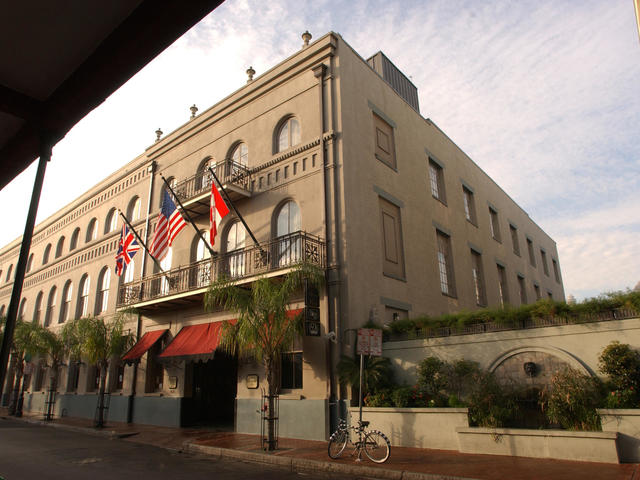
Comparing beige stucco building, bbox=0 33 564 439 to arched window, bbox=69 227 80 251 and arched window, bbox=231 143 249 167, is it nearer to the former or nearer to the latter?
arched window, bbox=231 143 249 167

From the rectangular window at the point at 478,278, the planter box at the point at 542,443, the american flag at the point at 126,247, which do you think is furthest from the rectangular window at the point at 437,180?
the american flag at the point at 126,247

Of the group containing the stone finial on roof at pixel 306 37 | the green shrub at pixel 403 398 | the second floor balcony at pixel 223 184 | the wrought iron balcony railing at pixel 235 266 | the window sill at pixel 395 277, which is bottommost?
the green shrub at pixel 403 398

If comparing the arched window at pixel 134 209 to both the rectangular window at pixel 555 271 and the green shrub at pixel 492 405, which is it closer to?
the green shrub at pixel 492 405

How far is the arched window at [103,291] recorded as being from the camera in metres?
25.1

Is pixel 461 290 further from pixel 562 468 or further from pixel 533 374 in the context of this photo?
pixel 562 468

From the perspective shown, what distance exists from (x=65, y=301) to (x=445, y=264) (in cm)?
2337

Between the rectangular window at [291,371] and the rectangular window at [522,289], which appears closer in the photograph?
the rectangular window at [291,371]

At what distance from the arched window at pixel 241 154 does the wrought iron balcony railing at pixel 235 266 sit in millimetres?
4371

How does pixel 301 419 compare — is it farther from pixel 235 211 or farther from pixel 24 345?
pixel 24 345

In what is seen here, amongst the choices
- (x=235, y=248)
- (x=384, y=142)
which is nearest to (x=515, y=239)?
(x=384, y=142)

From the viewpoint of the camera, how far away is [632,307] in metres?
10.0

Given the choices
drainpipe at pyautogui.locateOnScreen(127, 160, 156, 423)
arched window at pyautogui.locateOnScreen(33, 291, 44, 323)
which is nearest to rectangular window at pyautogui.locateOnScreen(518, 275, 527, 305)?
drainpipe at pyautogui.locateOnScreen(127, 160, 156, 423)

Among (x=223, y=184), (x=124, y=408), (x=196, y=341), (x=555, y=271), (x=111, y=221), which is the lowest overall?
(x=124, y=408)

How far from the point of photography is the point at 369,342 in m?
11.2
